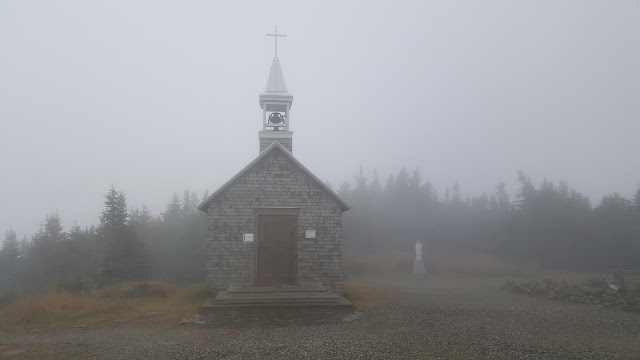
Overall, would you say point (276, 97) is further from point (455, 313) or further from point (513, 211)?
point (513, 211)

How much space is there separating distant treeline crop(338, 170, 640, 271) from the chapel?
8.54 metres

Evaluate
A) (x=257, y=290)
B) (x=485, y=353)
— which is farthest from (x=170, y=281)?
(x=485, y=353)

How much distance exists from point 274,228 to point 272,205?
92 cm

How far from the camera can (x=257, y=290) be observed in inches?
634

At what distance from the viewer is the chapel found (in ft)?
58.0

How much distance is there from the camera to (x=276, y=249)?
18.0 meters

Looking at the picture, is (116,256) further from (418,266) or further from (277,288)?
(418,266)

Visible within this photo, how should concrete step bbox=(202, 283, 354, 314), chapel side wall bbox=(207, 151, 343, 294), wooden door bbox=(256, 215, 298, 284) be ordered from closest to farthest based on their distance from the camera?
concrete step bbox=(202, 283, 354, 314) → chapel side wall bbox=(207, 151, 343, 294) → wooden door bbox=(256, 215, 298, 284)

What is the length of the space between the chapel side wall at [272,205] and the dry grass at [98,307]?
163 centimetres

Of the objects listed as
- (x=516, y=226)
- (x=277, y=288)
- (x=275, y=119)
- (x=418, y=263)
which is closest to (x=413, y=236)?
(x=418, y=263)

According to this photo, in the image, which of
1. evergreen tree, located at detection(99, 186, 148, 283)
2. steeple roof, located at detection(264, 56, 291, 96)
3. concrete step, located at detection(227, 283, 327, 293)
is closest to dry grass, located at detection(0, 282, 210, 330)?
concrete step, located at detection(227, 283, 327, 293)

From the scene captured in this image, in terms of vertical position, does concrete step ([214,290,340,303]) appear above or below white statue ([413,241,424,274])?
below

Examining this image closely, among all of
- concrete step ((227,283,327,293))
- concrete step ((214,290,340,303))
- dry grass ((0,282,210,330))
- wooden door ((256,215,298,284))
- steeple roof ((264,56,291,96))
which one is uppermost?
steeple roof ((264,56,291,96))

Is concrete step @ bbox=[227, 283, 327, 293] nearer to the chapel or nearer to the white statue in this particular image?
the chapel
